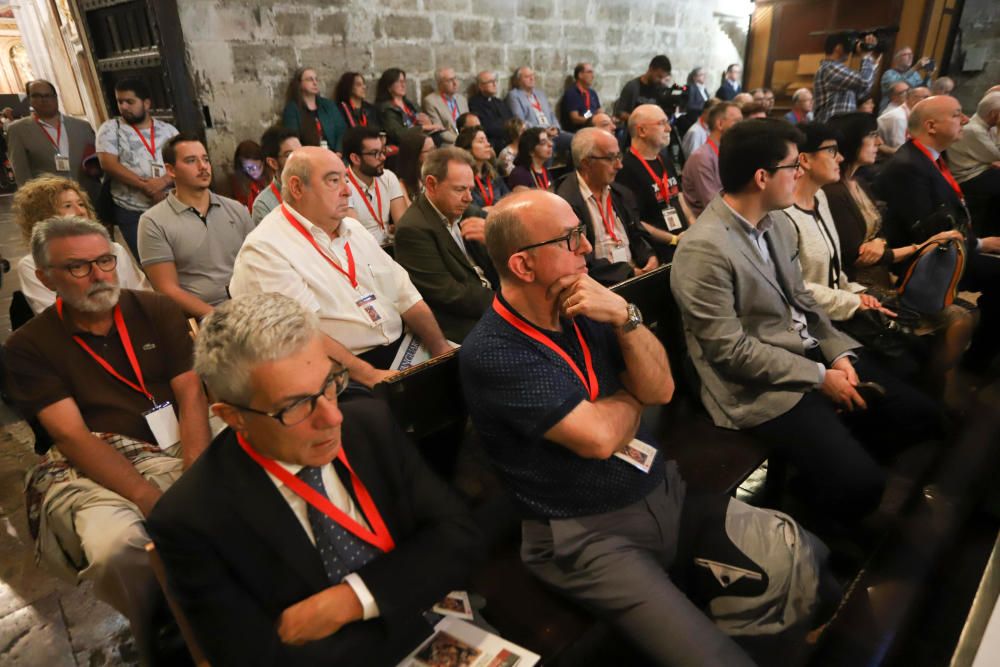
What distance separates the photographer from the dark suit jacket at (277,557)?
1.16m

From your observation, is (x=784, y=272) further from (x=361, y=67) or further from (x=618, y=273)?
Answer: (x=361, y=67)

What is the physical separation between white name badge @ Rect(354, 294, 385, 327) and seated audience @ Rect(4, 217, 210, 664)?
0.71 meters

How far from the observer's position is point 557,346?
1.69 meters

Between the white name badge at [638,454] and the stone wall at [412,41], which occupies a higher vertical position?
the stone wall at [412,41]

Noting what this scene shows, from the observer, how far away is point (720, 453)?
2.24 m

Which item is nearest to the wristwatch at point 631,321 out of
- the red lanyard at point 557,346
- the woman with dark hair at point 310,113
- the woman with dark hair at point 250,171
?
the red lanyard at point 557,346

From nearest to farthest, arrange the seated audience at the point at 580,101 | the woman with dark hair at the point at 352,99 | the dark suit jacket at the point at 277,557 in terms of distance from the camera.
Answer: the dark suit jacket at the point at 277,557 < the woman with dark hair at the point at 352,99 < the seated audience at the point at 580,101

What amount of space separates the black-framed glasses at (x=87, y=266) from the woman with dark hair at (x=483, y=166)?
315 centimetres

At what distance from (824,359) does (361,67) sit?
586 centimetres

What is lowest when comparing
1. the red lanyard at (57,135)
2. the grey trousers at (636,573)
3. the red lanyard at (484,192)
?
the grey trousers at (636,573)

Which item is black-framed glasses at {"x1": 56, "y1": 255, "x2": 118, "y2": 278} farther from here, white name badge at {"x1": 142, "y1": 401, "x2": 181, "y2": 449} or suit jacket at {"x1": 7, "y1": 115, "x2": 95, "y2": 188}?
suit jacket at {"x1": 7, "y1": 115, "x2": 95, "y2": 188}

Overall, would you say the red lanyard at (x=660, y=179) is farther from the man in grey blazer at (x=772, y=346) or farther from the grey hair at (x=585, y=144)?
the man in grey blazer at (x=772, y=346)

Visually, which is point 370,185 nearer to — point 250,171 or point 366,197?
point 366,197

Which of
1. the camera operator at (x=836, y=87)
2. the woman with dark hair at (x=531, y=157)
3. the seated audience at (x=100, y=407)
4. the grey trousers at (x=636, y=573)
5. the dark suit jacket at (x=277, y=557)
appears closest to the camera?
the dark suit jacket at (x=277, y=557)
